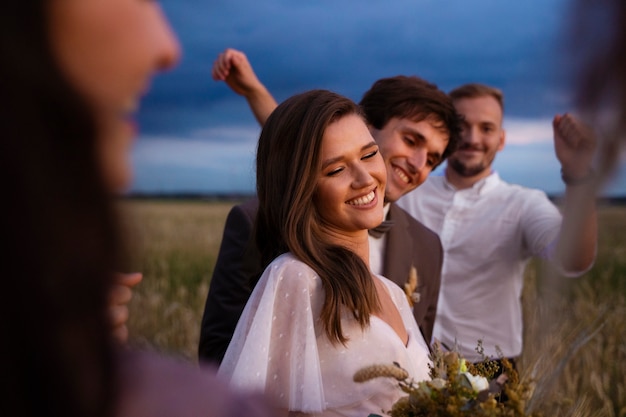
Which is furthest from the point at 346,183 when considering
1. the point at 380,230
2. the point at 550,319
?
the point at 550,319

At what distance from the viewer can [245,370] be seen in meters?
2.50

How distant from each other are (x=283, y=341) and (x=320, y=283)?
26 centimetres

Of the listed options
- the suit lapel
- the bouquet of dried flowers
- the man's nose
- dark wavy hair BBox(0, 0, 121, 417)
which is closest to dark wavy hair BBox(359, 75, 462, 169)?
the man's nose

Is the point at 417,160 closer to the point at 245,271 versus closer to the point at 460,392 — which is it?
the point at 245,271

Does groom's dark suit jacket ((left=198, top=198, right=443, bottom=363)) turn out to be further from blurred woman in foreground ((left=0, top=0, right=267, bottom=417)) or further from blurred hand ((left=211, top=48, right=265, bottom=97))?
blurred woman in foreground ((left=0, top=0, right=267, bottom=417))

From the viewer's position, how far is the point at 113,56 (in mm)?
619

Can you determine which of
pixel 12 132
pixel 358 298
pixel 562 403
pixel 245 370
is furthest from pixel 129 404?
pixel 358 298

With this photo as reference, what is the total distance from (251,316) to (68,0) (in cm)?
218

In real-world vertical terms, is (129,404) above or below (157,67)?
below

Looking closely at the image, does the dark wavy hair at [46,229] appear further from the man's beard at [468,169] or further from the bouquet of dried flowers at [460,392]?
the man's beard at [468,169]

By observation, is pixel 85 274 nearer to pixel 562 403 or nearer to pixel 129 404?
pixel 129 404

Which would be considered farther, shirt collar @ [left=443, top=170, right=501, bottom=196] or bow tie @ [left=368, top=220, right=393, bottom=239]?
shirt collar @ [left=443, top=170, right=501, bottom=196]

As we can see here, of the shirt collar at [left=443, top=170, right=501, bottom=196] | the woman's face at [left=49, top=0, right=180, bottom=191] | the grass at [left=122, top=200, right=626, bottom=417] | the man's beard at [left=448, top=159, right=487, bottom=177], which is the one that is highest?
the man's beard at [left=448, top=159, right=487, bottom=177]

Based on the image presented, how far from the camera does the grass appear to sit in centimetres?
90
